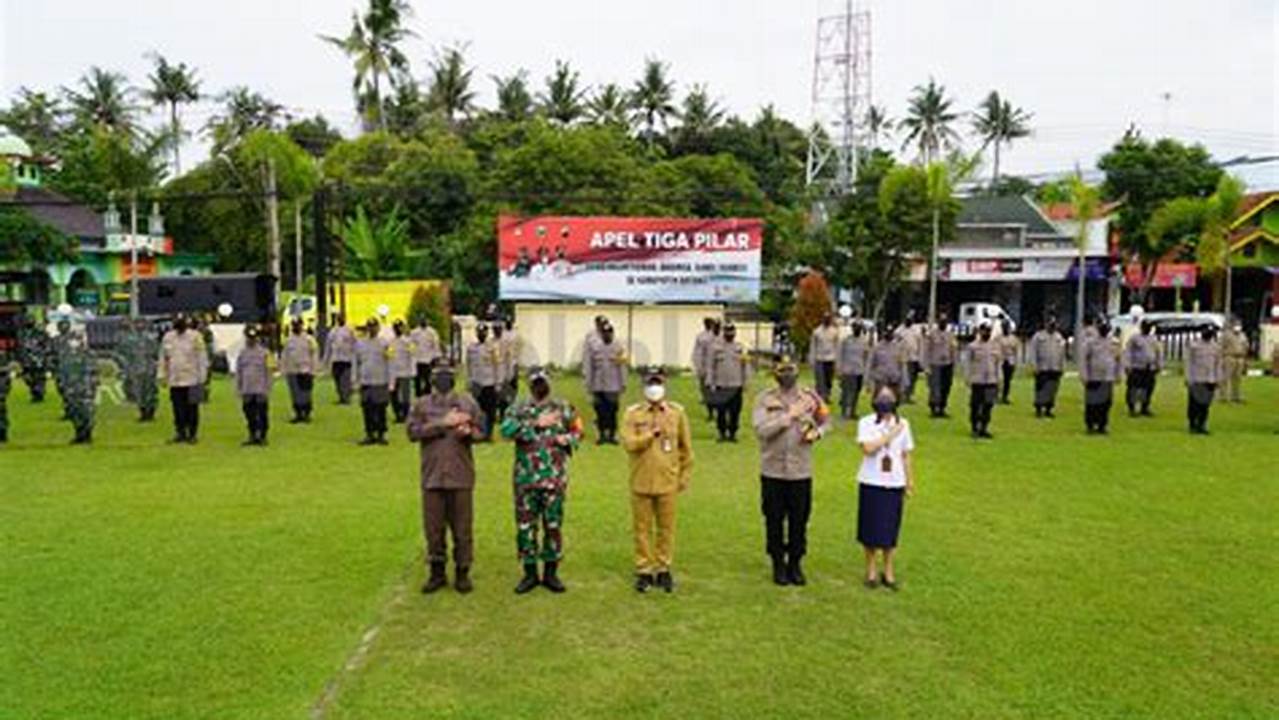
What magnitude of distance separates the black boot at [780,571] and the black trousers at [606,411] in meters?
7.16

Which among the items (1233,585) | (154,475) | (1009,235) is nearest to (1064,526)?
(1233,585)

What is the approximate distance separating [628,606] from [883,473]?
6.56 feet

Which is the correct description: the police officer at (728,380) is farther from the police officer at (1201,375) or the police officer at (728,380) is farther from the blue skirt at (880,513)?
the blue skirt at (880,513)

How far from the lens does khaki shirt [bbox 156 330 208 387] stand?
46.6ft

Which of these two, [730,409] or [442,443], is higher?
[442,443]

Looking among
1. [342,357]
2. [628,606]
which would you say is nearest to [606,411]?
[342,357]

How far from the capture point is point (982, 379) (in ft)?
51.6

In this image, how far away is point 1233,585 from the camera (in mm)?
7875

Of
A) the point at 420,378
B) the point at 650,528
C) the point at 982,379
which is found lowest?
the point at 650,528

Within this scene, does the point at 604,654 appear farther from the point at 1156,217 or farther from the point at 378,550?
the point at 1156,217

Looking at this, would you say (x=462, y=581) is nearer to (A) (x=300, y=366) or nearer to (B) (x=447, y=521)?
(B) (x=447, y=521)

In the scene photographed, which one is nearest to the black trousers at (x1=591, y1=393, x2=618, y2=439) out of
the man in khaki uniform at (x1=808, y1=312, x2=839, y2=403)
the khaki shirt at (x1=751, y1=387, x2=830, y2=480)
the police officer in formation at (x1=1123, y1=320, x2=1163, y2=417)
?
the man in khaki uniform at (x1=808, y1=312, x2=839, y2=403)

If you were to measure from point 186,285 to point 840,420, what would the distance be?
22424 millimetres

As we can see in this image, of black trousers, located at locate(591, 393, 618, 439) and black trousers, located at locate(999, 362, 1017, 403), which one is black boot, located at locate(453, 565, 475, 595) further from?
black trousers, located at locate(999, 362, 1017, 403)
